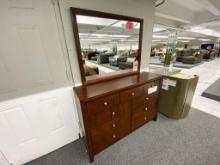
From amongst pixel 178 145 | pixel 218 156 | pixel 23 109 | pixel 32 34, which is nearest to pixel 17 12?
pixel 32 34

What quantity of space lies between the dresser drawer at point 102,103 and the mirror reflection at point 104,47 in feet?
1.81

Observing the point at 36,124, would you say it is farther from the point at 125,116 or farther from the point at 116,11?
the point at 116,11

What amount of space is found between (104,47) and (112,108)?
126cm

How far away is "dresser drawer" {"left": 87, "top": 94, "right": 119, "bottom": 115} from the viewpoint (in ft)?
3.65

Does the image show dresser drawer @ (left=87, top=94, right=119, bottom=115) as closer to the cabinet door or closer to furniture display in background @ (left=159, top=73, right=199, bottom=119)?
the cabinet door

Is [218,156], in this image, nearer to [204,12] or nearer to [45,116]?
[45,116]

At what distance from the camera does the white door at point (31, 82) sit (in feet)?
3.35

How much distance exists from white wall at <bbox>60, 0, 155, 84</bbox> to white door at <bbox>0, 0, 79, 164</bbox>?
130 mm

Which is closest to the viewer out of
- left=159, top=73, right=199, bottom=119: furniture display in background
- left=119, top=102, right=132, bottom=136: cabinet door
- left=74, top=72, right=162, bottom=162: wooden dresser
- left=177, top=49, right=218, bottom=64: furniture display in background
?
left=74, top=72, right=162, bottom=162: wooden dresser

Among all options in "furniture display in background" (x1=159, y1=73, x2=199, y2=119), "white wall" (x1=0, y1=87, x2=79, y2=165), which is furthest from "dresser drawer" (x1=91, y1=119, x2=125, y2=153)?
"furniture display in background" (x1=159, y1=73, x2=199, y2=119)

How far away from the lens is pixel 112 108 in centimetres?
129

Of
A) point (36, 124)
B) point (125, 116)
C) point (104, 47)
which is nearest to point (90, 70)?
point (104, 47)

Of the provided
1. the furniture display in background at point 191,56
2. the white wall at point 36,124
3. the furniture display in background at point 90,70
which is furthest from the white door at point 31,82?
the furniture display in background at point 191,56

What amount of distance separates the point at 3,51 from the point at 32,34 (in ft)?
1.05
